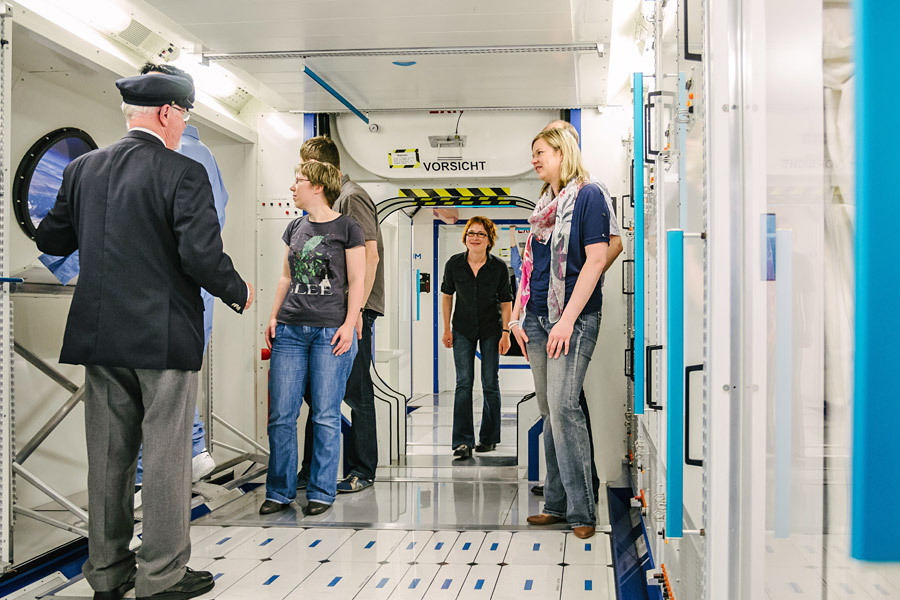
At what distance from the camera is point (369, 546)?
A: 3379 mm

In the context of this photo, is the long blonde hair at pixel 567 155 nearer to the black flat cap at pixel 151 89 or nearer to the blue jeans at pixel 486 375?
the black flat cap at pixel 151 89

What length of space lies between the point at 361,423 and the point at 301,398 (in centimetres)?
66

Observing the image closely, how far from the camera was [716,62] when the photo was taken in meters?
1.53

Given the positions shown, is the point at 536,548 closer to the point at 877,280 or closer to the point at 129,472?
the point at 129,472

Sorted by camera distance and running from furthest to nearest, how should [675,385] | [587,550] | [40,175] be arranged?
1. [40,175]
2. [587,550]
3. [675,385]

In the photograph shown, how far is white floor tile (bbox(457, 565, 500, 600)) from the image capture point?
2796mm

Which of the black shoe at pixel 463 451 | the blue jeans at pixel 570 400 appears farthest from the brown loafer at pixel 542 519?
the black shoe at pixel 463 451

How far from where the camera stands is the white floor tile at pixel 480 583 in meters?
2.80

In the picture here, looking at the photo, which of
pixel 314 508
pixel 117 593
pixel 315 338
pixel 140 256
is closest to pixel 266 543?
pixel 314 508

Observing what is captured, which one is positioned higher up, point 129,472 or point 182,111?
point 182,111

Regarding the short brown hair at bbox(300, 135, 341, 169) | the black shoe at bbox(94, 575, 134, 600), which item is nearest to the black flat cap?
the short brown hair at bbox(300, 135, 341, 169)

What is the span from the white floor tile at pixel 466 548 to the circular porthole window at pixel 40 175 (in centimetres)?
256

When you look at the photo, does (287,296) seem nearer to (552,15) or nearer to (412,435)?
(552,15)

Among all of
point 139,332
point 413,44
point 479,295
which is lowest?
point 139,332
